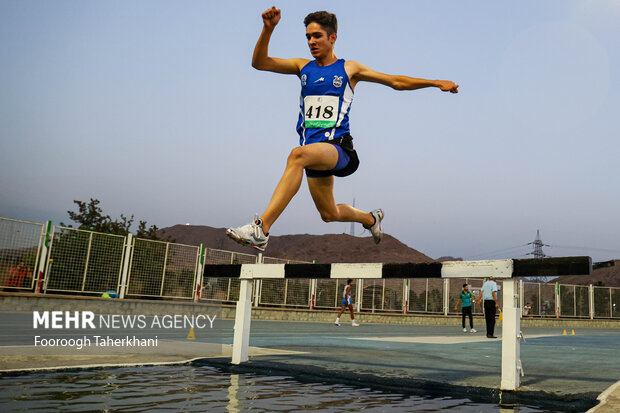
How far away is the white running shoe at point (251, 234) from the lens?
3797mm

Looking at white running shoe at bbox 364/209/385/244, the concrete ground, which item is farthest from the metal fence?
white running shoe at bbox 364/209/385/244

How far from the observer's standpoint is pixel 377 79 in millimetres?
4648

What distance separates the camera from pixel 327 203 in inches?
193

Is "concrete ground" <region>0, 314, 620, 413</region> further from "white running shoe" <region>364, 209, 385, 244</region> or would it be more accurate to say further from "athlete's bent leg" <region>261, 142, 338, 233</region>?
"athlete's bent leg" <region>261, 142, 338, 233</region>

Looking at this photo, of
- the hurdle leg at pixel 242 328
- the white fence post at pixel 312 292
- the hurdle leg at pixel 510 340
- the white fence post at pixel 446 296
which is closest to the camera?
the hurdle leg at pixel 510 340

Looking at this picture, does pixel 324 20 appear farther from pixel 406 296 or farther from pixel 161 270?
pixel 406 296

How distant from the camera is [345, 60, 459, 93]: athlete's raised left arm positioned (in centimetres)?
450

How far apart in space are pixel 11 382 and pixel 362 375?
2727 mm

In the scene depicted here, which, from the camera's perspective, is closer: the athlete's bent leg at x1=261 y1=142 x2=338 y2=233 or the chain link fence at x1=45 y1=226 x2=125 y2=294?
the athlete's bent leg at x1=261 y1=142 x2=338 y2=233

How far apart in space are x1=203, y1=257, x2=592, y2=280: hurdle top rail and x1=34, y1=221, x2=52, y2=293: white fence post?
12.0 metres

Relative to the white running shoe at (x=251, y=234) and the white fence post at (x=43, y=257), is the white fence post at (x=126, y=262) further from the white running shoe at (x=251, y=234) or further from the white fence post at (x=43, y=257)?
the white running shoe at (x=251, y=234)

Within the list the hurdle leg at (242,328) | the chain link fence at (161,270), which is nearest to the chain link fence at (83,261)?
the chain link fence at (161,270)

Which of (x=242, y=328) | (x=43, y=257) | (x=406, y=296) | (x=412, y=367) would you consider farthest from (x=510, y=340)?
(x=406, y=296)

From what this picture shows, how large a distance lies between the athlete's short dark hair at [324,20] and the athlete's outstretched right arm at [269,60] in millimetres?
343
